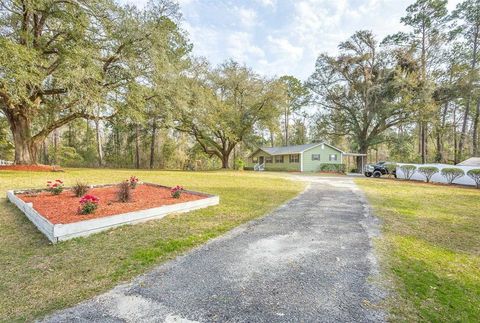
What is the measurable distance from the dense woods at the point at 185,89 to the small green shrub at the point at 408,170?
8.10 metres

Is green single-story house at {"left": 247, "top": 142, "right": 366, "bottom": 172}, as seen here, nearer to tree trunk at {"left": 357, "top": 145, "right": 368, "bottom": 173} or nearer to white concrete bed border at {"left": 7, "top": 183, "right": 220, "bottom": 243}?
tree trunk at {"left": 357, "top": 145, "right": 368, "bottom": 173}

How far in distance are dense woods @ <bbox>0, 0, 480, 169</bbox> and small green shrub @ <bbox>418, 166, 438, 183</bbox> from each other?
8830 mm

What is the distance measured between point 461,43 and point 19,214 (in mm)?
32103

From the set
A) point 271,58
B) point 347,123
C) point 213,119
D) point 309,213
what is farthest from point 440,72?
point 309,213

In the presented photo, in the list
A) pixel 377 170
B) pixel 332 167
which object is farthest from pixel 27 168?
pixel 332 167

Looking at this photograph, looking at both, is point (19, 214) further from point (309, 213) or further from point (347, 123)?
point (347, 123)

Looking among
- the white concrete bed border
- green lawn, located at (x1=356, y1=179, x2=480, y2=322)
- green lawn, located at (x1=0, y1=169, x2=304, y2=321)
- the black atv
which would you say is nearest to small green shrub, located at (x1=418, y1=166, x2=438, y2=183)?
the black atv

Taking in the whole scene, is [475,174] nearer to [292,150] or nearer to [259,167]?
[292,150]

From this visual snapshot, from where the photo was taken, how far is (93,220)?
14.9ft

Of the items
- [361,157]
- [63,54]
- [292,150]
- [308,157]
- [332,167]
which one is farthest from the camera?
[292,150]

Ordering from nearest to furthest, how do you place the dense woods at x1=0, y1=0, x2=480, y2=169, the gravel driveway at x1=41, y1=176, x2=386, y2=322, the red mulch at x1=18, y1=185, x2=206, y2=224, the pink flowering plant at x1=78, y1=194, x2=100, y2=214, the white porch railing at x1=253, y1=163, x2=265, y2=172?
1. the gravel driveway at x1=41, y1=176, x2=386, y2=322
2. the red mulch at x1=18, y1=185, x2=206, y2=224
3. the pink flowering plant at x1=78, y1=194, x2=100, y2=214
4. the dense woods at x1=0, y1=0, x2=480, y2=169
5. the white porch railing at x1=253, y1=163, x2=265, y2=172

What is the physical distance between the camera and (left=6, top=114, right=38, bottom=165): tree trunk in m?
15.1

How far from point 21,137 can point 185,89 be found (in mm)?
10686

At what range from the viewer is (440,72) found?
22797 millimetres
